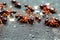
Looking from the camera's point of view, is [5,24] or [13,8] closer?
[5,24]

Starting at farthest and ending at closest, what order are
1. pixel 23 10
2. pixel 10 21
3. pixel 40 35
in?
pixel 23 10, pixel 10 21, pixel 40 35

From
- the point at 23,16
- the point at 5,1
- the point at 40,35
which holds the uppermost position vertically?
the point at 5,1

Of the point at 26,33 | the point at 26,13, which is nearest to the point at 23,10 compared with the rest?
the point at 26,13

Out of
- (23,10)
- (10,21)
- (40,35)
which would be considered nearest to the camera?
(40,35)

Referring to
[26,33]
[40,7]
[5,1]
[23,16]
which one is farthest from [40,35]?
[5,1]

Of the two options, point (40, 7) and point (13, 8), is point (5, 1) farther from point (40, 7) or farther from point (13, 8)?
point (40, 7)

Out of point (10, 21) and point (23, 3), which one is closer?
point (10, 21)

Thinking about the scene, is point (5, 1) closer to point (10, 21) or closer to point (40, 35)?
point (10, 21)

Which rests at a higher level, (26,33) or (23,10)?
(23,10)

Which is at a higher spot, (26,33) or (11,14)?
(11,14)

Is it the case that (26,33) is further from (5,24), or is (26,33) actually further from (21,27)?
(5,24)
